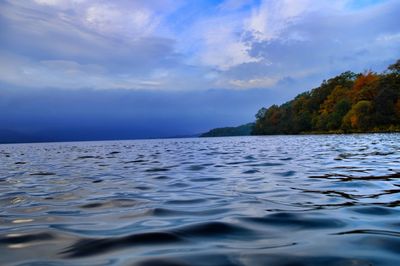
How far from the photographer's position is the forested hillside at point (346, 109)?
80.5 m

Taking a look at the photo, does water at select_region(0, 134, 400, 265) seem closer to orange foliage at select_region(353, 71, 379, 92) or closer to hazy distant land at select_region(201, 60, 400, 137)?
hazy distant land at select_region(201, 60, 400, 137)

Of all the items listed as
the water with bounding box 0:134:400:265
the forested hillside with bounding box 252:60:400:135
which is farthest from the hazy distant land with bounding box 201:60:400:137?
the water with bounding box 0:134:400:265

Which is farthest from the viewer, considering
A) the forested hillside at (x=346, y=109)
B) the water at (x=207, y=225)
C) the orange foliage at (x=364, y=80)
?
the orange foliage at (x=364, y=80)

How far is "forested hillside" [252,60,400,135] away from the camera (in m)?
80.5

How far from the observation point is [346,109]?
9619cm

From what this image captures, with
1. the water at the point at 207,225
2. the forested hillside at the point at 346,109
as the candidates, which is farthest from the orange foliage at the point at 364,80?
the water at the point at 207,225

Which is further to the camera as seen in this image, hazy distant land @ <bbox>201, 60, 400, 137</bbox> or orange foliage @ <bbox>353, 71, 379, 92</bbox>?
orange foliage @ <bbox>353, 71, 379, 92</bbox>

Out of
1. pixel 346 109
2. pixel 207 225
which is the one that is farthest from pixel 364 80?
pixel 207 225

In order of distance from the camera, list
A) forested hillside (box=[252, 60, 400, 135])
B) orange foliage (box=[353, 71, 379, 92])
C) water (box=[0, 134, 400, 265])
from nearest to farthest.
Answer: water (box=[0, 134, 400, 265]) → forested hillside (box=[252, 60, 400, 135]) → orange foliage (box=[353, 71, 379, 92])

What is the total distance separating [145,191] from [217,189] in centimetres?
151

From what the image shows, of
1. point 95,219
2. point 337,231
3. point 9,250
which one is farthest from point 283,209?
point 9,250

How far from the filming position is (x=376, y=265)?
273 centimetres

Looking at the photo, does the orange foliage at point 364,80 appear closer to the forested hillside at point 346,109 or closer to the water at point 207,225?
the forested hillside at point 346,109

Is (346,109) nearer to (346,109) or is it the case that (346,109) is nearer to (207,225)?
(346,109)
